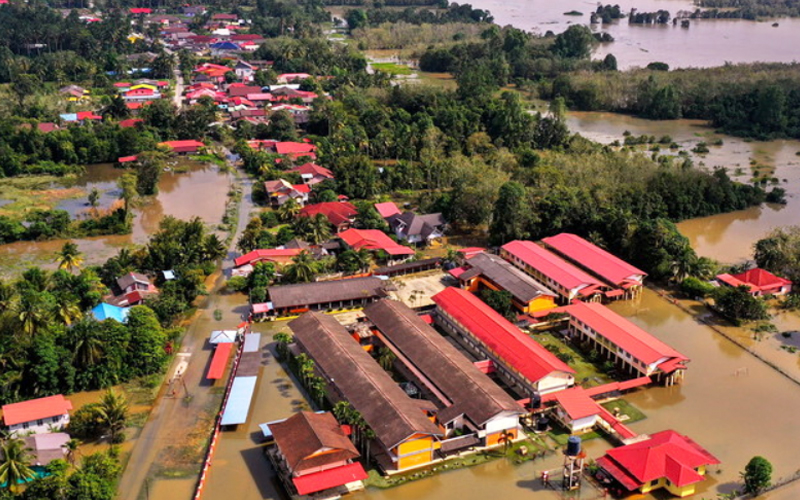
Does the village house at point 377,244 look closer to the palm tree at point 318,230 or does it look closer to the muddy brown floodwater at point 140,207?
the palm tree at point 318,230

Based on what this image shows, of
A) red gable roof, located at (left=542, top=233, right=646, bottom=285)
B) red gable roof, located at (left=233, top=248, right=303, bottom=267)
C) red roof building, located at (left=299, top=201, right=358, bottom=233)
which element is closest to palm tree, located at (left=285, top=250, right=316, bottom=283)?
red gable roof, located at (left=233, top=248, right=303, bottom=267)

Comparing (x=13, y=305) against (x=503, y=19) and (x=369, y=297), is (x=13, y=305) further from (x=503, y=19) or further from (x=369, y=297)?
(x=503, y=19)

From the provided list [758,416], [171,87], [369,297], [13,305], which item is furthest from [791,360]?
[171,87]

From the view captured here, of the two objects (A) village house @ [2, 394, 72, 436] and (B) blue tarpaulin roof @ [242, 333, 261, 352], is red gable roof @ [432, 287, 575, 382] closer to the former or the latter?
(B) blue tarpaulin roof @ [242, 333, 261, 352]

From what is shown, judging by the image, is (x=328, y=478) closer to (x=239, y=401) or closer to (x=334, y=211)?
(x=239, y=401)

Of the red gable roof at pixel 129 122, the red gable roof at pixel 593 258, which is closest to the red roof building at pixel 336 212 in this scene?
the red gable roof at pixel 593 258
